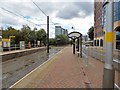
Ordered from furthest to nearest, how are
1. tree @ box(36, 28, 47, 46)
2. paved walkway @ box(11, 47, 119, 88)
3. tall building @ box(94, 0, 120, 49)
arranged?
tree @ box(36, 28, 47, 46) < tall building @ box(94, 0, 120, 49) < paved walkway @ box(11, 47, 119, 88)

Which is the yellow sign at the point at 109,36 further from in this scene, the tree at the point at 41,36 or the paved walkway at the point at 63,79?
the tree at the point at 41,36

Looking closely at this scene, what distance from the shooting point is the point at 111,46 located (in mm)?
4520

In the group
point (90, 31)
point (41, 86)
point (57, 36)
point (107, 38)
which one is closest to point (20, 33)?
point (57, 36)

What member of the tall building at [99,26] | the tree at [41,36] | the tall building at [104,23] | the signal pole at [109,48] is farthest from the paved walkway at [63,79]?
the tree at [41,36]

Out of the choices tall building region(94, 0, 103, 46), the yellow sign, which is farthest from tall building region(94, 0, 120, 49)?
the yellow sign

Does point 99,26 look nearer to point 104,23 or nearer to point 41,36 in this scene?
point 41,36

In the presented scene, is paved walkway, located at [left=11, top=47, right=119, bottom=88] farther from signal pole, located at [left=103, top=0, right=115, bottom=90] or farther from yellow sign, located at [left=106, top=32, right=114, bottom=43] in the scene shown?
yellow sign, located at [left=106, top=32, right=114, bottom=43]

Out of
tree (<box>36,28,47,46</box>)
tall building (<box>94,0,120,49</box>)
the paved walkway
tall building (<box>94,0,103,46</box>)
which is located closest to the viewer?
the paved walkway

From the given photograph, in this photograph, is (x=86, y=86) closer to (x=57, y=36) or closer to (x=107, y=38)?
(x=107, y=38)

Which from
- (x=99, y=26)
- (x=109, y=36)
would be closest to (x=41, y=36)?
(x=99, y=26)

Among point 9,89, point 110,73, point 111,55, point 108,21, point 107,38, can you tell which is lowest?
point 9,89

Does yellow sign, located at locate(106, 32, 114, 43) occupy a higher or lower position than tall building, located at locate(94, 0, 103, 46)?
lower

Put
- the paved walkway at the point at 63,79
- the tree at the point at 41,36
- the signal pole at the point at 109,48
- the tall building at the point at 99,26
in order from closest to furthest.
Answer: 1. the signal pole at the point at 109,48
2. the paved walkway at the point at 63,79
3. the tall building at the point at 99,26
4. the tree at the point at 41,36

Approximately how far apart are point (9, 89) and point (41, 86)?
1.13m
